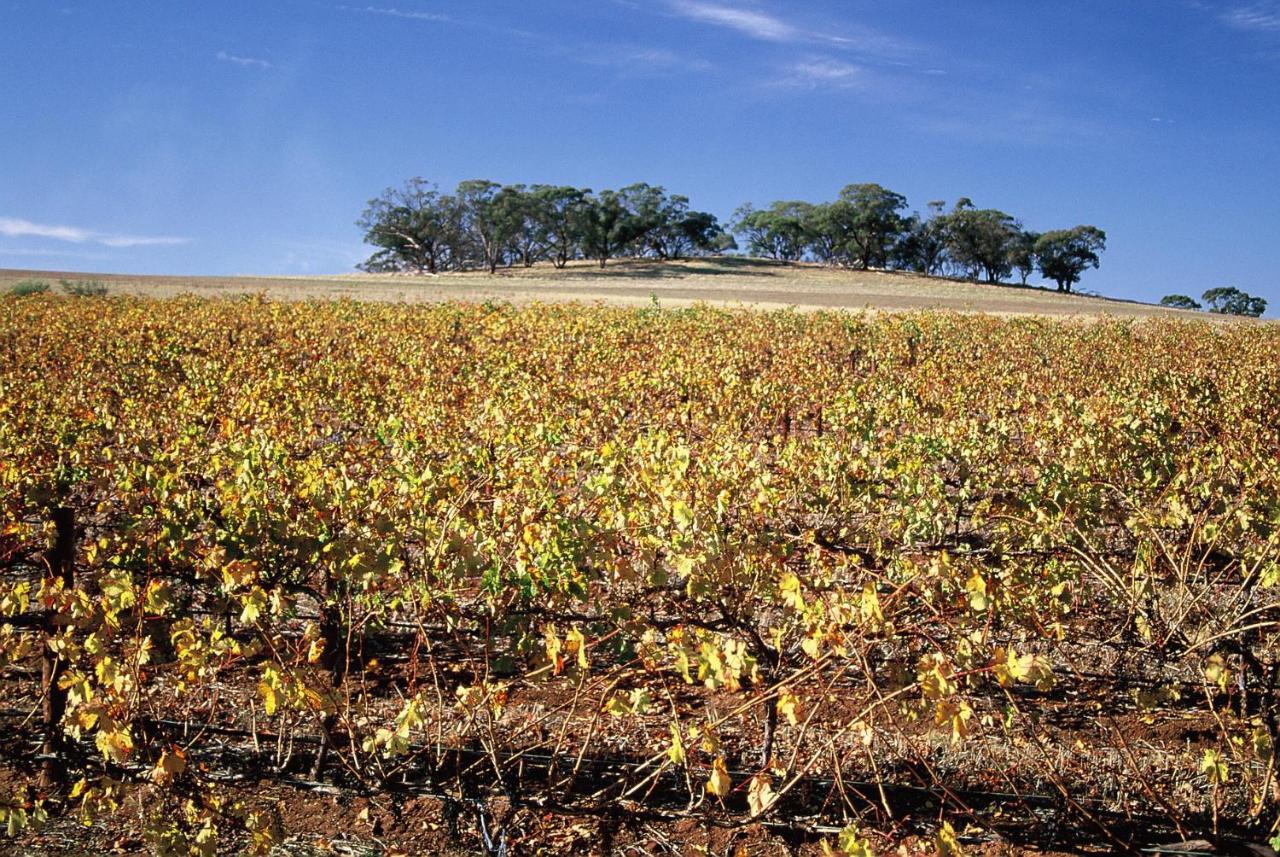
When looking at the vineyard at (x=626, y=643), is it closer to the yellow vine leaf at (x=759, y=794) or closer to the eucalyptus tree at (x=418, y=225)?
the yellow vine leaf at (x=759, y=794)

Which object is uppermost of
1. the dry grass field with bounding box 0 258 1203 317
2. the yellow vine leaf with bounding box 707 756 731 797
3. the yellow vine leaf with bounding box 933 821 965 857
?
the dry grass field with bounding box 0 258 1203 317

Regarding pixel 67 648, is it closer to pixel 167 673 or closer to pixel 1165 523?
pixel 167 673

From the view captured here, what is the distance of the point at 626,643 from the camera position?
4.02 meters

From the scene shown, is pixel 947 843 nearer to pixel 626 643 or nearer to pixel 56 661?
pixel 626 643

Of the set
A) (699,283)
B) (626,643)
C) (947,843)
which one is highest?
(699,283)

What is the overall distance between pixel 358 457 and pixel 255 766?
1762mm

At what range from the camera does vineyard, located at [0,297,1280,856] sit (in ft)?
11.2

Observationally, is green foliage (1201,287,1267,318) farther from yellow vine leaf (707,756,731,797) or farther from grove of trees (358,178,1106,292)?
yellow vine leaf (707,756,731,797)

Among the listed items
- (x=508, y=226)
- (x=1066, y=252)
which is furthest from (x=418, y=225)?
(x=1066, y=252)

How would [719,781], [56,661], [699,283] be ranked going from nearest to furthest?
[719,781], [56,661], [699,283]

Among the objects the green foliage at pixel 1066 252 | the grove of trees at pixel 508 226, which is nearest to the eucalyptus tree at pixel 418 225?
the grove of trees at pixel 508 226

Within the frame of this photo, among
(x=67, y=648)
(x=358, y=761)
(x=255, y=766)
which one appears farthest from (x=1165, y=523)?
(x=67, y=648)

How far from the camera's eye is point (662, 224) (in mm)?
81938

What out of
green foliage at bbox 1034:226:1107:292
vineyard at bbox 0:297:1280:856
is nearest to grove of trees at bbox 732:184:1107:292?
green foliage at bbox 1034:226:1107:292
